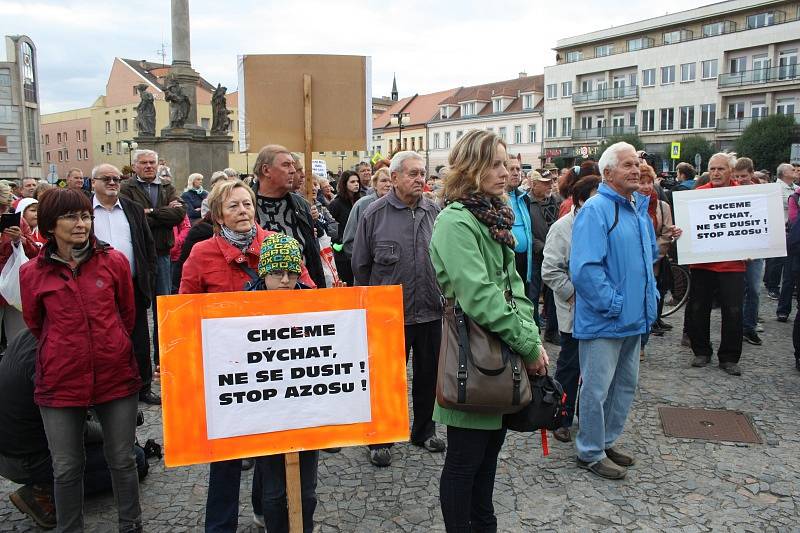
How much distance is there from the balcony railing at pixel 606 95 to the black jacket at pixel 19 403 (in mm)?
62687

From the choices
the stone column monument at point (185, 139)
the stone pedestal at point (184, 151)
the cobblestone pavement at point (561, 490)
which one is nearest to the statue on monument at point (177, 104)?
the stone column monument at point (185, 139)

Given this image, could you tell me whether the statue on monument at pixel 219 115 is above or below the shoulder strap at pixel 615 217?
above

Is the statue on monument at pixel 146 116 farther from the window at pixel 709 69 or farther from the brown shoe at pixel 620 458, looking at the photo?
the window at pixel 709 69

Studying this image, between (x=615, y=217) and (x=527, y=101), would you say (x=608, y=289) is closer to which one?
(x=615, y=217)

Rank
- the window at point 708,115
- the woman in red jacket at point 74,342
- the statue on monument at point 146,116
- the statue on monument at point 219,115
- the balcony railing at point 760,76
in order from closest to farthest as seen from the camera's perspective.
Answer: the woman in red jacket at point 74,342
the statue on monument at point 219,115
the statue on monument at point 146,116
the balcony railing at point 760,76
the window at point 708,115

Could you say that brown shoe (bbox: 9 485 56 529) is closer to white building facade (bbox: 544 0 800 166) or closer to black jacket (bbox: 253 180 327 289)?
black jacket (bbox: 253 180 327 289)

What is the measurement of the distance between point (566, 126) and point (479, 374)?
6658 cm

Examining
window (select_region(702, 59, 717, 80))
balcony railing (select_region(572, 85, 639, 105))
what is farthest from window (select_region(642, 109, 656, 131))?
window (select_region(702, 59, 717, 80))

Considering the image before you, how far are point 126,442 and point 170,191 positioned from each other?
157 inches

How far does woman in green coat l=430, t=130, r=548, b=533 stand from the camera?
2.78 meters

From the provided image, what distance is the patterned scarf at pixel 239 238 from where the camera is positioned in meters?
3.42

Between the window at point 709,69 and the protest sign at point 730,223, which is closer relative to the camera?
the protest sign at point 730,223

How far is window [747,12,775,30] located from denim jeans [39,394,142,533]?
59.8 metres

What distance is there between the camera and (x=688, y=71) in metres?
55.8
